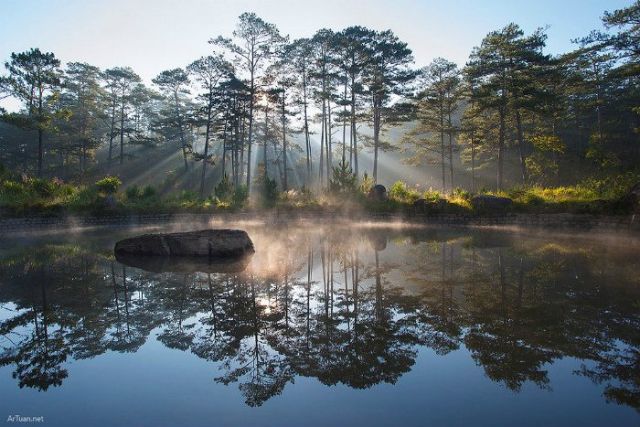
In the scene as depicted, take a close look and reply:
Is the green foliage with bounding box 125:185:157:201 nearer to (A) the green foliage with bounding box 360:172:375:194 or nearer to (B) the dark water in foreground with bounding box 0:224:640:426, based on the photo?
(A) the green foliage with bounding box 360:172:375:194

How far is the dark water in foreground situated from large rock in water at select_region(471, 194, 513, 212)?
10051 millimetres

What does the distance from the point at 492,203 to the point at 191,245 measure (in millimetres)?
14594

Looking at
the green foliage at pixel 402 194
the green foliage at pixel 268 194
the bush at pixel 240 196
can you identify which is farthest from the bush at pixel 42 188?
the green foliage at pixel 402 194

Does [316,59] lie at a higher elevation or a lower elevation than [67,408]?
higher

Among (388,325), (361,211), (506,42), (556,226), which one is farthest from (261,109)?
(388,325)

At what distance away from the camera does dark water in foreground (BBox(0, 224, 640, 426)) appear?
297cm

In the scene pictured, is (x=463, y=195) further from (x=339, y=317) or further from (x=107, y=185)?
(x=107, y=185)

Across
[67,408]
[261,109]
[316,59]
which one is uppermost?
[316,59]

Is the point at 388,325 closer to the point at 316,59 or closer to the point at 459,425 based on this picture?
the point at 459,425

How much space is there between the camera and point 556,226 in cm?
1544

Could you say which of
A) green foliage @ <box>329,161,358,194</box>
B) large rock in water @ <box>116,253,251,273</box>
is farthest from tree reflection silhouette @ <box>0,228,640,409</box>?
green foliage @ <box>329,161,358,194</box>

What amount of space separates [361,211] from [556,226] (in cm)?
1000

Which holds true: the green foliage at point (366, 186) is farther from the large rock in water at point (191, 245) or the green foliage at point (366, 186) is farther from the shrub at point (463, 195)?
the large rock in water at point (191, 245)

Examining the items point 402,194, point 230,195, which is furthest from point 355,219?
point 230,195
